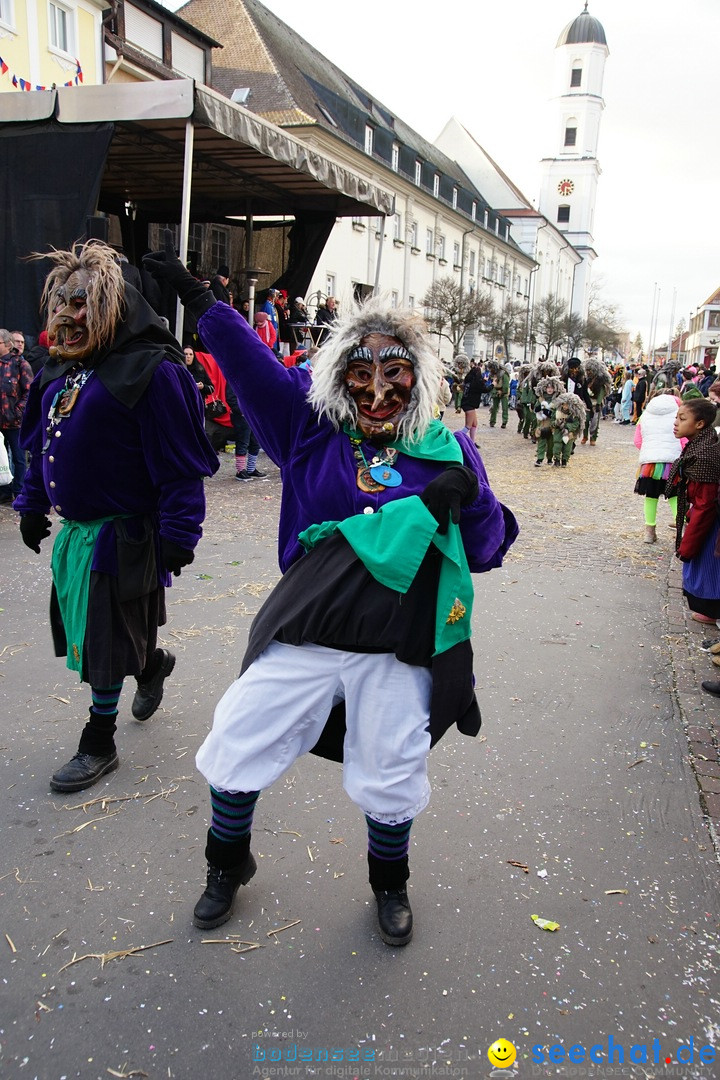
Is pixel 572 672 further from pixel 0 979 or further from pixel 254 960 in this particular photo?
pixel 0 979

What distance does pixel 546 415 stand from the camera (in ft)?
46.3

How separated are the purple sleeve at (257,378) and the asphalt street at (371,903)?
4.90 feet

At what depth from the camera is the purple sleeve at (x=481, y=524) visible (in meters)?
2.36

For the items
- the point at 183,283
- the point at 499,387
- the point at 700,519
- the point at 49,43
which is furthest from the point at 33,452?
the point at 499,387

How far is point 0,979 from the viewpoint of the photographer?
220 centimetres

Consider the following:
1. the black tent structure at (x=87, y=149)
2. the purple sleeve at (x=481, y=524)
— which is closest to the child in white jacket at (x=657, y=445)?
the black tent structure at (x=87, y=149)

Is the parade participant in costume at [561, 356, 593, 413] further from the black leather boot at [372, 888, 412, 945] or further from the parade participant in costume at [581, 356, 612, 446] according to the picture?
the black leather boot at [372, 888, 412, 945]

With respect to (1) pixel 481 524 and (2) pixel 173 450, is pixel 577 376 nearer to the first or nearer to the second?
(2) pixel 173 450

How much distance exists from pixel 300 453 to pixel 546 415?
12.4 m

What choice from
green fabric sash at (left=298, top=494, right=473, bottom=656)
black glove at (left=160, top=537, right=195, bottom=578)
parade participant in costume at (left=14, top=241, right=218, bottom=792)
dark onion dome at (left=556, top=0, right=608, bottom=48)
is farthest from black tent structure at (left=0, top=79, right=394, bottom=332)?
dark onion dome at (left=556, top=0, right=608, bottom=48)

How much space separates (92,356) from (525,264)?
63360 millimetres

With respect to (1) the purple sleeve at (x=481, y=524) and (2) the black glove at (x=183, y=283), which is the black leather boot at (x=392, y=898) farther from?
(2) the black glove at (x=183, y=283)

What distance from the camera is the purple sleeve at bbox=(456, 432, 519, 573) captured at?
7.75 feet

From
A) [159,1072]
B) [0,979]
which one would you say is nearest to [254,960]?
[159,1072]
